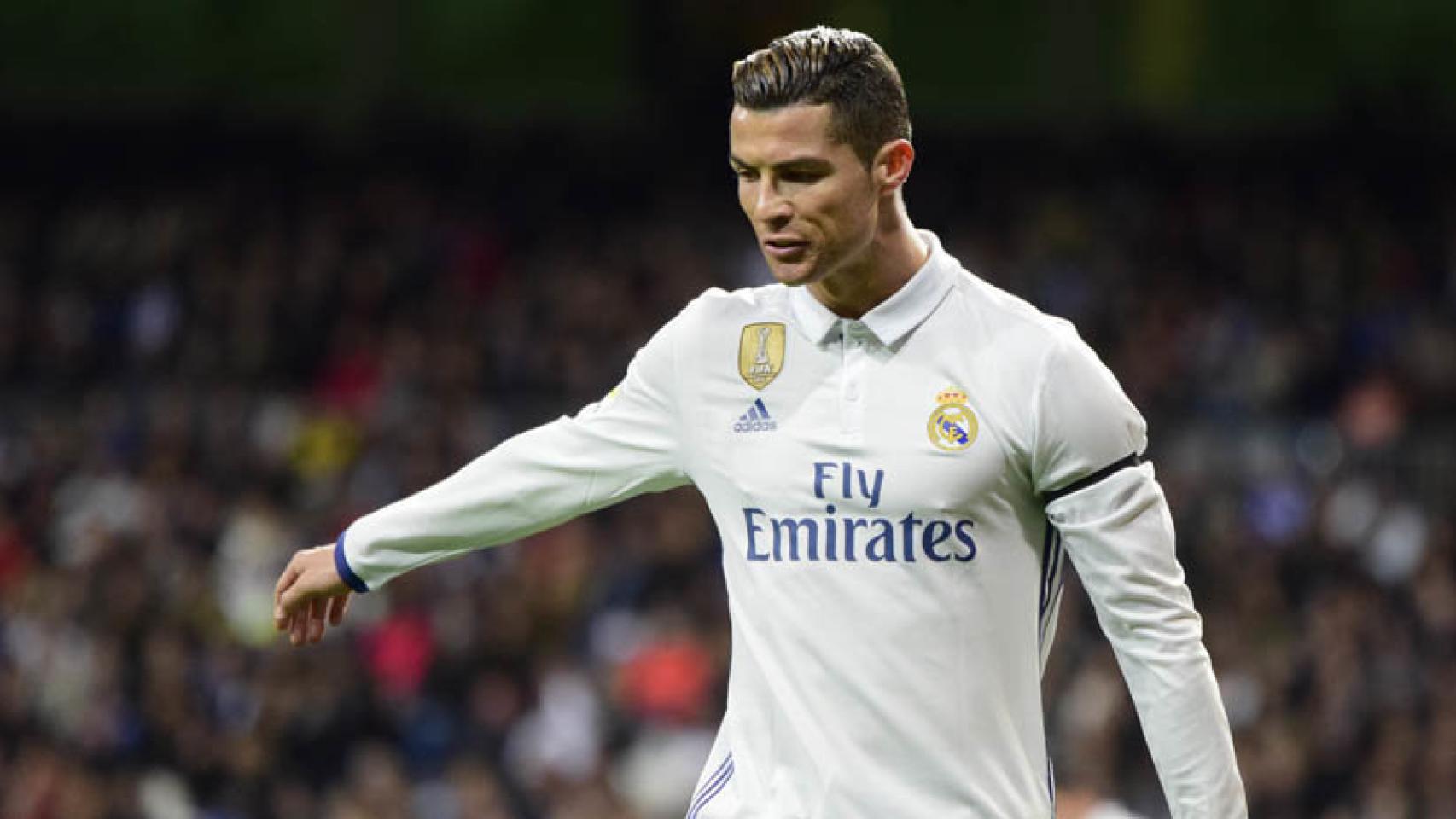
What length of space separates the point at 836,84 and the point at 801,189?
0.16 metres

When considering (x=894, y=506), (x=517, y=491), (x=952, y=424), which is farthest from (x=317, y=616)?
(x=952, y=424)

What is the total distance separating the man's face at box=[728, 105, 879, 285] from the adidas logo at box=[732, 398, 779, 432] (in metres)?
0.24

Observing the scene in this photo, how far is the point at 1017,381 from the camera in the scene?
322 cm

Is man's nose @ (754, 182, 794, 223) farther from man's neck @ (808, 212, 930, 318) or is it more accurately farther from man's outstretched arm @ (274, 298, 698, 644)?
man's outstretched arm @ (274, 298, 698, 644)

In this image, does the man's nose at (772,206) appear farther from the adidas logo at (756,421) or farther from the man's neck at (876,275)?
the adidas logo at (756,421)

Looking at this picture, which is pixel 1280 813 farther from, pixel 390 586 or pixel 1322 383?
pixel 390 586

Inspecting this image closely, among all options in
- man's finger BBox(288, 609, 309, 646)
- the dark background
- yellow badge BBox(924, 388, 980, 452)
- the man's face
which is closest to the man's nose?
the man's face

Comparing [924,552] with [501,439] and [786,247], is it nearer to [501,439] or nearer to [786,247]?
[786,247]

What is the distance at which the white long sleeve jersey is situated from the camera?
3172mm

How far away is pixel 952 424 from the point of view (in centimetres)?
325

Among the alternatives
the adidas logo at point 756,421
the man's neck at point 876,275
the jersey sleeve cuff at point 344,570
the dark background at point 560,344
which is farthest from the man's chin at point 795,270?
the dark background at point 560,344

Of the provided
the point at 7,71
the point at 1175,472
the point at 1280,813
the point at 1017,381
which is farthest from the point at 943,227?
the point at 1017,381

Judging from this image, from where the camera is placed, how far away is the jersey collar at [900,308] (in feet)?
11.0

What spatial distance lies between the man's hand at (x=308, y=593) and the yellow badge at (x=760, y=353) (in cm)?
74
